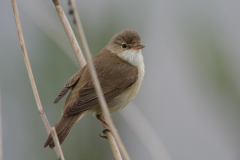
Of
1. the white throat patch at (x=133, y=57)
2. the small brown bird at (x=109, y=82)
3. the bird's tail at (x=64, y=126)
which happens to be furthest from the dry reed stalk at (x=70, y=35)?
the bird's tail at (x=64, y=126)

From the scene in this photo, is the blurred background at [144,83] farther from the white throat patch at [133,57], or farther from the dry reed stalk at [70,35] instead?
the white throat patch at [133,57]

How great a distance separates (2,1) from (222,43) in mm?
3736

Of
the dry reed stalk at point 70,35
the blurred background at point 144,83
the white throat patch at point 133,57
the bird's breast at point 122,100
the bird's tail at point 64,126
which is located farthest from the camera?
the blurred background at point 144,83

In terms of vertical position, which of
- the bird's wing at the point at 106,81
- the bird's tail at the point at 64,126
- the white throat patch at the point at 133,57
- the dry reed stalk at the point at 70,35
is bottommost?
the bird's tail at the point at 64,126

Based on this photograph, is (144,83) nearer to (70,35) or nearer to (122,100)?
(122,100)

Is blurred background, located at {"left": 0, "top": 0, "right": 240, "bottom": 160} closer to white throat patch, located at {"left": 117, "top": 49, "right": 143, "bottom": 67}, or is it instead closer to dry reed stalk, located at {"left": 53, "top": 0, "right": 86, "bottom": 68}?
dry reed stalk, located at {"left": 53, "top": 0, "right": 86, "bottom": 68}

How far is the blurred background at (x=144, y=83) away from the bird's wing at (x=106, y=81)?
0.34 m

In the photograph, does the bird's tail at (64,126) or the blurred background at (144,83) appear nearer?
the bird's tail at (64,126)

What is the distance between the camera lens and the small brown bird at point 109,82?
9.57 feet

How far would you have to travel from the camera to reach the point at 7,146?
404cm

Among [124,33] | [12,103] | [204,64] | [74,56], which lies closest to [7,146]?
[12,103]

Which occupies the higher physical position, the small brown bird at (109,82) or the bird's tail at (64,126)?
the small brown bird at (109,82)

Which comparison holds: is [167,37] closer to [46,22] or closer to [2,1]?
[46,22]

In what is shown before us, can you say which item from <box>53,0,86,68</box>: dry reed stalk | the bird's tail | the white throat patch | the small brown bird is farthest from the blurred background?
the bird's tail
